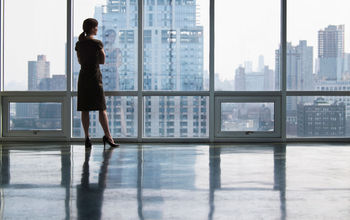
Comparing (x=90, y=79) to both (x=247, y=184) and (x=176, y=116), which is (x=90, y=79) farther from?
(x=247, y=184)

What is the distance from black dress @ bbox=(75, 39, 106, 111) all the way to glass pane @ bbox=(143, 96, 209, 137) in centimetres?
86

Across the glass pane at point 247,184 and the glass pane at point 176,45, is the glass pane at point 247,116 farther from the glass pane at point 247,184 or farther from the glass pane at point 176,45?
the glass pane at point 247,184

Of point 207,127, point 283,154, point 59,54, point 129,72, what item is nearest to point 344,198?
point 283,154

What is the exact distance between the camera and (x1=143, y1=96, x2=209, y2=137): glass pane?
5461mm

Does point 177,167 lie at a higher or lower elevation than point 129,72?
lower

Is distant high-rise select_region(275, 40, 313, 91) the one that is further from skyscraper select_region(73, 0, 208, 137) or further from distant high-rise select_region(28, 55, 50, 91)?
distant high-rise select_region(28, 55, 50, 91)

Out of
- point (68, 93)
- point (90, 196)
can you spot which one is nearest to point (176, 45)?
point (68, 93)

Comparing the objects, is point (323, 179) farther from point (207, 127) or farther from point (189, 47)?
point (189, 47)

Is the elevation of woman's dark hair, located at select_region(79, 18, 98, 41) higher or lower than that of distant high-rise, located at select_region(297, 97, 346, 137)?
higher

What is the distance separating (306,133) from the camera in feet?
18.0

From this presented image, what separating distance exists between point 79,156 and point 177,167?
3.58 ft

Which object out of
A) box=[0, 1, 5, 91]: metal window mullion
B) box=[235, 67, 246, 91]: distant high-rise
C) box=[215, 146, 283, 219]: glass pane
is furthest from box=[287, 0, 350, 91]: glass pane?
box=[0, 1, 5, 91]: metal window mullion

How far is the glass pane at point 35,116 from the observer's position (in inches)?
217

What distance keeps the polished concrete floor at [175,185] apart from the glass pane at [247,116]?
4.11 ft
